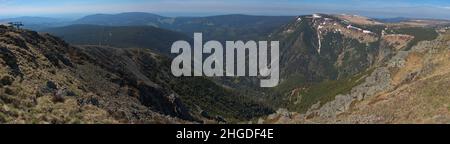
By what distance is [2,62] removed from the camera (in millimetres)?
69750

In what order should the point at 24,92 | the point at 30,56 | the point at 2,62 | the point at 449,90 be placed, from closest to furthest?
the point at 24,92, the point at 449,90, the point at 2,62, the point at 30,56

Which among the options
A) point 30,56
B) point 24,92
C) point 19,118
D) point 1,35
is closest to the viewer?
point 19,118

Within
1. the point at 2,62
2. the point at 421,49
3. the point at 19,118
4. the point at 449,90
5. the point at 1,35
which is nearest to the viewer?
the point at 19,118
